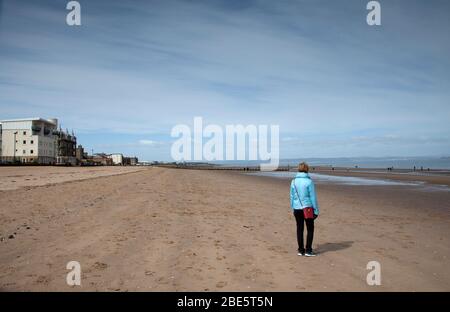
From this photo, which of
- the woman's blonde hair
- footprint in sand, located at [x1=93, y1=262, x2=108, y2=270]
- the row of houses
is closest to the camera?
footprint in sand, located at [x1=93, y1=262, x2=108, y2=270]

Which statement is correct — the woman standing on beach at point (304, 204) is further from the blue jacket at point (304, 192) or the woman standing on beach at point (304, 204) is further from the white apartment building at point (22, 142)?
the white apartment building at point (22, 142)

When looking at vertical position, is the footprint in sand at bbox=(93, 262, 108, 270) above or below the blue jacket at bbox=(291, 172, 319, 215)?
below

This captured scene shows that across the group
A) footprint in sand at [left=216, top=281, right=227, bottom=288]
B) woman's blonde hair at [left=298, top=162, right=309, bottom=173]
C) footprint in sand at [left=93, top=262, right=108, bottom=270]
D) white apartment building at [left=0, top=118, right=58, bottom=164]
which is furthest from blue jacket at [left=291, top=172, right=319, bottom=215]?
white apartment building at [left=0, top=118, right=58, bottom=164]

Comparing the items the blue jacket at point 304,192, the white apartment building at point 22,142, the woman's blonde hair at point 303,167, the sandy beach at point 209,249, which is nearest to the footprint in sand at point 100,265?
the sandy beach at point 209,249

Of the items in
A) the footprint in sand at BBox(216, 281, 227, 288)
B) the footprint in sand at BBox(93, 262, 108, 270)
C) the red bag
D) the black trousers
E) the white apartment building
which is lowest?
the footprint in sand at BBox(216, 281, 227, 288)

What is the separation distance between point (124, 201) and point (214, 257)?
1068 centimetres

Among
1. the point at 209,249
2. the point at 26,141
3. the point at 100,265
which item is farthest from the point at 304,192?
the point at 26,141

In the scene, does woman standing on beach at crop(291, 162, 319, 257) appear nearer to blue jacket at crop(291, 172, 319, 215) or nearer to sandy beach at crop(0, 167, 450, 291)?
blue jacket at crop(291, 172, 319, 215)

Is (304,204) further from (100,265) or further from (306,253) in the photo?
(100,265)
